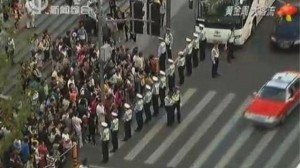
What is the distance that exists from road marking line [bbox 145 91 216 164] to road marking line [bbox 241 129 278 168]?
2795 mm

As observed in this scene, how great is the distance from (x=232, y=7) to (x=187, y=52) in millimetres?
3574

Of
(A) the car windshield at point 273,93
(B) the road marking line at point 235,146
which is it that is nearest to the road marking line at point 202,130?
(B) the road marking line at point 235,146

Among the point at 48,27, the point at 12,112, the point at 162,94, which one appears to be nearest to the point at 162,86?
the point at 162,94

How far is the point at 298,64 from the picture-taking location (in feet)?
126

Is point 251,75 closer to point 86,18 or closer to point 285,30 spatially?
point 285,30

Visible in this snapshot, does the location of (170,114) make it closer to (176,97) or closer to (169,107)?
(169,107)

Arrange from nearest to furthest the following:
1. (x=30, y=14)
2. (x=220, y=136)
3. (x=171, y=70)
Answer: (x=220, y=136) → (x=171, y=70) → (x=30, y=14)

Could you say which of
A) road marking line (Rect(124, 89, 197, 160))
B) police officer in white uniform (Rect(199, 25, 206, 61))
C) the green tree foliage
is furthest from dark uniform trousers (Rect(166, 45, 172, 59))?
the green tree foliage

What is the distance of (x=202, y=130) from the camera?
3350 centimetres

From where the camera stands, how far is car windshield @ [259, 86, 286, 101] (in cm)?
3331

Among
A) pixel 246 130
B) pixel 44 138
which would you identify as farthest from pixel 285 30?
Answer: pixel 44 138

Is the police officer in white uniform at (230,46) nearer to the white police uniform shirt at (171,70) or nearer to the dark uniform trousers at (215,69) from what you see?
the dark uniform trousers at (215,69)

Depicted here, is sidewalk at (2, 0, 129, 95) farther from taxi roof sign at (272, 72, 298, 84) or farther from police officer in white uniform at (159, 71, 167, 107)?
taxi roof sign at (272, 72, 298, 84)

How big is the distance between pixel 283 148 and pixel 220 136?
89.4 inches
